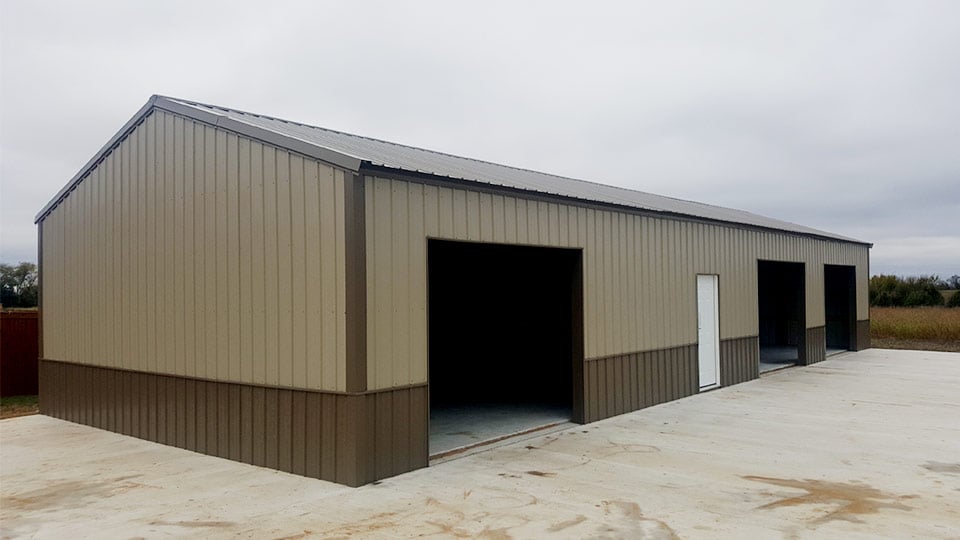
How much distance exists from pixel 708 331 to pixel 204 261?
7.62 metres

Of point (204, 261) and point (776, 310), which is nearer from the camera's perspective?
point (204, 261)

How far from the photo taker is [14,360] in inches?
487

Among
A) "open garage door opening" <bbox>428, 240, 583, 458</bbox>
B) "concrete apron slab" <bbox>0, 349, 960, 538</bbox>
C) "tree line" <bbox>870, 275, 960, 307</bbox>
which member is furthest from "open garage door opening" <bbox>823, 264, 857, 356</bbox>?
"tree line" <bbox>870, 275, 960, 307</bbox>

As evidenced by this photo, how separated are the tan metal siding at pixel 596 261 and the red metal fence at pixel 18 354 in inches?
396

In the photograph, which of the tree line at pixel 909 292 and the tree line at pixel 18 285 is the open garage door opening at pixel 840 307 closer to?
the tree line at pixel 909 292

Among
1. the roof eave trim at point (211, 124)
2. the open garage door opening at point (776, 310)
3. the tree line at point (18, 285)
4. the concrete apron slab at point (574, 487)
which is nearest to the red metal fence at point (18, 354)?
the roof eave trim at point (211, 124)

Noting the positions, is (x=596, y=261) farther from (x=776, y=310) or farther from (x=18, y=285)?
(x=18, y=285)

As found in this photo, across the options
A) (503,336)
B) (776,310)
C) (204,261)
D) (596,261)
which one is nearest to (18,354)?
(204,261)

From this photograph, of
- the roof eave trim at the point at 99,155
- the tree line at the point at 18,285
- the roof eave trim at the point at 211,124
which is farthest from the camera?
the tree line at the point at 18,285

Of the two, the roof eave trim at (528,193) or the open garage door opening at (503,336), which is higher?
the roof eave trim at (528,193)

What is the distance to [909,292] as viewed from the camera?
2917 centimetres

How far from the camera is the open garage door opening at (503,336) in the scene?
816 centimetres

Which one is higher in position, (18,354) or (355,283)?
(355,283)

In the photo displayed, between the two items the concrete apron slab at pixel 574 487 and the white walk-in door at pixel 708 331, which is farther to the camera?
the white walk-in door at pixel 708 331
